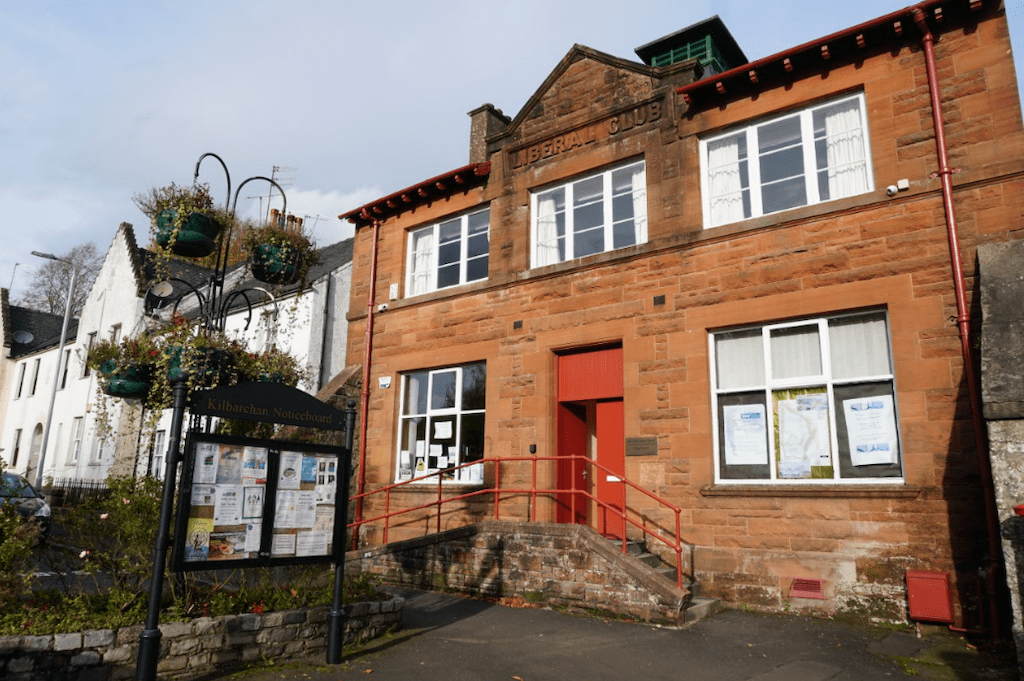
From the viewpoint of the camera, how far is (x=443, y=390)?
14273mm

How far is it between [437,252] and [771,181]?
7.09m

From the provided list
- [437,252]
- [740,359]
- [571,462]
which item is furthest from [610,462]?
[437,252]

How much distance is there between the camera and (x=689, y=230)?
448 inches

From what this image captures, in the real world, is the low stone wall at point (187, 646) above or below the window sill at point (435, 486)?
below

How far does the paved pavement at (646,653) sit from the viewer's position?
6777 millimetres

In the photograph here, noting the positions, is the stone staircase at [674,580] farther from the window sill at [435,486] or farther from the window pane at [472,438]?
the window pane at [472,438]

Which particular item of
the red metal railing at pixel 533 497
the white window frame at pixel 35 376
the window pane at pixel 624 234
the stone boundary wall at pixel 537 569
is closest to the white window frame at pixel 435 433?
the red metal railing at pixel 533 497

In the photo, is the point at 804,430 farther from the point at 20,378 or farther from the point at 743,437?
the point at 20,378

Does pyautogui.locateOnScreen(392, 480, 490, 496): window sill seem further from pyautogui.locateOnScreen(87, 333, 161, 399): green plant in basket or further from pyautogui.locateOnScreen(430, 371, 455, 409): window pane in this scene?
pyautogui.locateOnScreen(87, 333, 161, 399): green plant in basket

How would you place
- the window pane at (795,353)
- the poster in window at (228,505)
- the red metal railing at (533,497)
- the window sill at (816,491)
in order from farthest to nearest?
the window pane at (795,353) < the red metal railing at (533,497) < the window sill at (816,491) < the poster in window at (228,505)

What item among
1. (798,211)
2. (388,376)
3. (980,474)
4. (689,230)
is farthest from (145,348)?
(980,474)

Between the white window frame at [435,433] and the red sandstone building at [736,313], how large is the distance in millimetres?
55

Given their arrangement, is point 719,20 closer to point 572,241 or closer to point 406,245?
point 572,241

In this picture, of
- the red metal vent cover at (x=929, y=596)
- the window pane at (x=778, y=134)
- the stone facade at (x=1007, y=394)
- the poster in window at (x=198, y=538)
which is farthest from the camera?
the window pane at (x=778, y=134)
